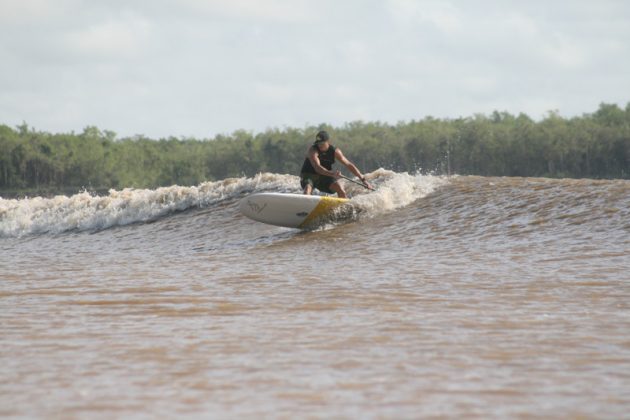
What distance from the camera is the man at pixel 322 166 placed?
12375 millimetres

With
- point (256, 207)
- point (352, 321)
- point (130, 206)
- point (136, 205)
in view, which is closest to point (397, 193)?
point (256, 207)

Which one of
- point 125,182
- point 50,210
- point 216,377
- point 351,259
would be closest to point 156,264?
point 351,259

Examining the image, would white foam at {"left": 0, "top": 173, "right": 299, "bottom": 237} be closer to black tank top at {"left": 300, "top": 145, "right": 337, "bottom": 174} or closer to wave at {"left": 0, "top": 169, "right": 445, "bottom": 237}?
wave at {"left": 0, "top": 169, "right": 445, "bottom": 237}

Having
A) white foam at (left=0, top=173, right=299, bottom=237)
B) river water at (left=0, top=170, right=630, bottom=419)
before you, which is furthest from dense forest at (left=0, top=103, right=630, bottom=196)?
river water at (left=0, top=170, right=630, bottom=419)

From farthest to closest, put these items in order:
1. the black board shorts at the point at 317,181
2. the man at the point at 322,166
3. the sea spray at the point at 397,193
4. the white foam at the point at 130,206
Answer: the white foam at the point at 130,206 < the sea spray at the point at 397,193 < the black board shorts at the point at 317,181 < the man at the point at 322,166

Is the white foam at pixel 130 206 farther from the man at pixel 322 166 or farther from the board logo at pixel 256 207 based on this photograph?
the man at pixel 322 166

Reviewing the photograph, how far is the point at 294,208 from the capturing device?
12477 millimetres

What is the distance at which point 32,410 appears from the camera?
3.38 meters

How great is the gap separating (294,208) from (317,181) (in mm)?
638

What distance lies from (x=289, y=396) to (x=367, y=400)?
32 cm

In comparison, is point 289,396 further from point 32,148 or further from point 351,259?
point 32,148

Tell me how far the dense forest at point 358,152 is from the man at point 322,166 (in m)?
34.3

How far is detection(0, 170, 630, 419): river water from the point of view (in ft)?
11.4

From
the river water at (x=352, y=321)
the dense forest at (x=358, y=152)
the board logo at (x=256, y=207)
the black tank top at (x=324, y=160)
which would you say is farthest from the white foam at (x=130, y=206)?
the dense forest at (x=358, y=152)
